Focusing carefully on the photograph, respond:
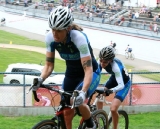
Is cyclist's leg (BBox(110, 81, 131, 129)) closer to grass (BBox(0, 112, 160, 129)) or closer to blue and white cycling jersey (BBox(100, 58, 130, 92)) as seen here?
blue and white cycling jersey (BBox(100, 58, 130, 92))

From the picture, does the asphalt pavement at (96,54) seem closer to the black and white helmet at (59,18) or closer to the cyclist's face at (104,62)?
the cyclist's face at (104,62)

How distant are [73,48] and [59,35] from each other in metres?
0.32

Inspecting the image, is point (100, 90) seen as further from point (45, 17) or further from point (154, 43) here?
point (45, 17)

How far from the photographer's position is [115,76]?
721 cm

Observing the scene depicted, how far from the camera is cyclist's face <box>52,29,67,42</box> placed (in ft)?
16.8

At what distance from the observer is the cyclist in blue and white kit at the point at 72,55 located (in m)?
4.98

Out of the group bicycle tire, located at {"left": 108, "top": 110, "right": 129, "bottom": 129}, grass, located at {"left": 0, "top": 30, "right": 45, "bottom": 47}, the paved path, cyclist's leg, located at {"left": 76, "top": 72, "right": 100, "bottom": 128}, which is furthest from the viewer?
grass, located at {"left": 0, "top": 30, "right": 45, "bottom": 47}

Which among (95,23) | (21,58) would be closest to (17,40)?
(95,23)

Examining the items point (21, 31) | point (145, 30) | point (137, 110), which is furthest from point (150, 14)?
point (137, 110)

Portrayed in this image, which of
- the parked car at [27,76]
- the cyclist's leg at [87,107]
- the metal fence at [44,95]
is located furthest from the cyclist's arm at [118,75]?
the parked car at [27,76]

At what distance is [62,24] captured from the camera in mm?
4969

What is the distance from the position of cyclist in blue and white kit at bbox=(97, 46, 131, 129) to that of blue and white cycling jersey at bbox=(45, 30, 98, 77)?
57.0 inches

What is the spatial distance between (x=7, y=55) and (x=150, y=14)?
44.6ft

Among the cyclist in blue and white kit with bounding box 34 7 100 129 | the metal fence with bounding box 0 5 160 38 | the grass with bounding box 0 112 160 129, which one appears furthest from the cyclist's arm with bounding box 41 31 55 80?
the metal fence with bounding box 0 5 160 38
